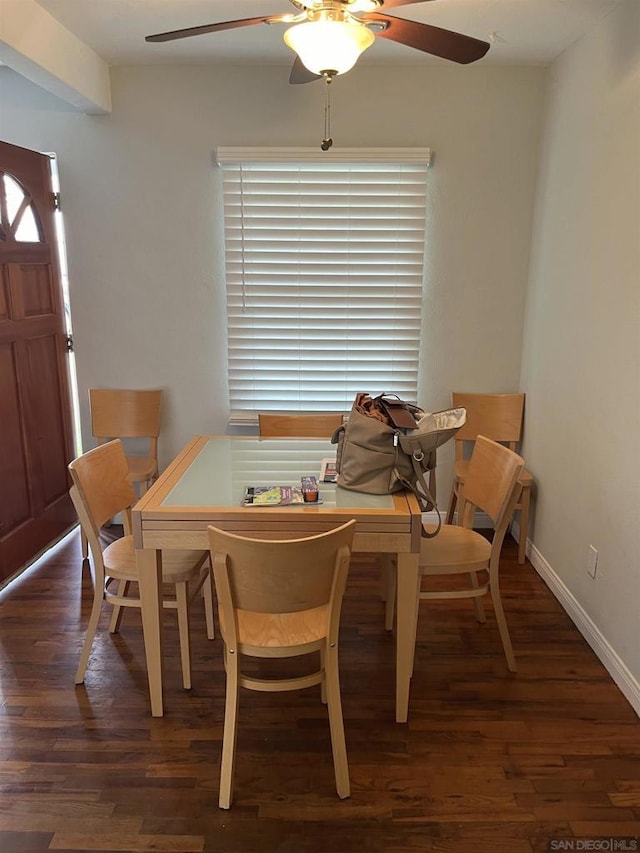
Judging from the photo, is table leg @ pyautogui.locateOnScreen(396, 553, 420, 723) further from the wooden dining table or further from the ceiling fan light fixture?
the ceiling fan light fixture

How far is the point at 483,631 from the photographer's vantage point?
8.60ft

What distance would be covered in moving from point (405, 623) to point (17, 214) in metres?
2.71

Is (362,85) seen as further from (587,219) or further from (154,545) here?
A: (154,545)

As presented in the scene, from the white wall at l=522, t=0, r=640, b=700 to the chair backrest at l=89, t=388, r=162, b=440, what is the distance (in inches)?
85.0

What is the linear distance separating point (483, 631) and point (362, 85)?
2.79 metres

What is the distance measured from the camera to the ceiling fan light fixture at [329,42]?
1.59 m

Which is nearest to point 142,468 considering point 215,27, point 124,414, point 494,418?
point 124,414

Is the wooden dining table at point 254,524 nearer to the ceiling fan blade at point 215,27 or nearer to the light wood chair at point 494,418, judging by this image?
the ceiling fan blade at point 215,27

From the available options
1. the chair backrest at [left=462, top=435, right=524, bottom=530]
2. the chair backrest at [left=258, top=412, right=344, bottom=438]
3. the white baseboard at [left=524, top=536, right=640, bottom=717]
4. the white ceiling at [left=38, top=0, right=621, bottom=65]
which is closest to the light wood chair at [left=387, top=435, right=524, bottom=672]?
the chair backrest at [left=462, top=435, right=524, bottom=530]

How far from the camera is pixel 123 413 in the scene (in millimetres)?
3439

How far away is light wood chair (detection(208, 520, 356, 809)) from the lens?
1.54m

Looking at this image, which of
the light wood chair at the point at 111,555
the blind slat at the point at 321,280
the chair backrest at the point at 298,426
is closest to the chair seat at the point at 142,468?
the blind slat at the point at 321,280

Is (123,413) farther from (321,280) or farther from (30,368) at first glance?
(321,280)

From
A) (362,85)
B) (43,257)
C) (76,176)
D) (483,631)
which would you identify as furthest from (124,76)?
(483,631)
